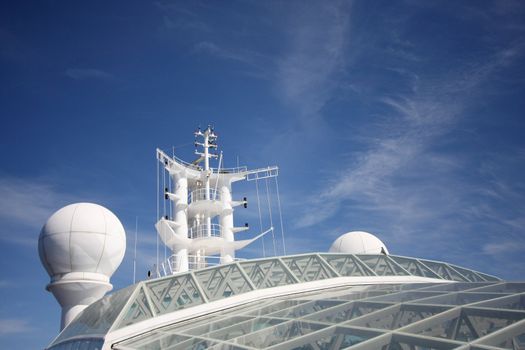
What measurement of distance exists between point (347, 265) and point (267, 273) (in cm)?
386

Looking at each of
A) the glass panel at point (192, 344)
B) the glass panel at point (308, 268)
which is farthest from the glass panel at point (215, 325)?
the glass panel at point (308, 268)

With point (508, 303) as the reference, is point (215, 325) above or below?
above

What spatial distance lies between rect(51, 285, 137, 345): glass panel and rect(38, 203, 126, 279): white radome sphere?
12.7 m

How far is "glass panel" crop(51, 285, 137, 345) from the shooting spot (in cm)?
1219

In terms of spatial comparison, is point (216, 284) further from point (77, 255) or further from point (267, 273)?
point (77, 255)

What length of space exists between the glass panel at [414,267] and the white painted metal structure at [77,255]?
17.7 meters

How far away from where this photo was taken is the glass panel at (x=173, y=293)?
43.4 feet

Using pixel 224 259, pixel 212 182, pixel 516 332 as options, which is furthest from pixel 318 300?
pixel 212 182

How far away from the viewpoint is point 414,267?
20.5 metres

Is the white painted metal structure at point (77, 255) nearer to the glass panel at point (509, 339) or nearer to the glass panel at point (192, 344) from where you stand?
the glass panel at point (192, 344)

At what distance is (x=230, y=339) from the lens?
9.20 metres

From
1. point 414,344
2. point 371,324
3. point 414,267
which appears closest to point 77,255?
point 414,267

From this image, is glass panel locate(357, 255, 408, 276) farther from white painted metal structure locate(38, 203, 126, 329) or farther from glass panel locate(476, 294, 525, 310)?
white painted metal structure locate(38, 203, 126, 329)

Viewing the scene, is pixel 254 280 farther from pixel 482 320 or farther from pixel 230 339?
pixel 482 320
